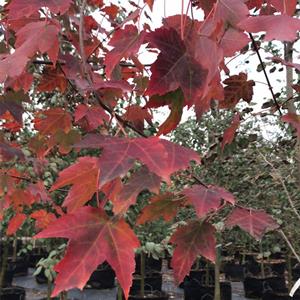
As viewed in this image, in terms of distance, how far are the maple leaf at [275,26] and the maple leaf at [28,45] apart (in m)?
0.25

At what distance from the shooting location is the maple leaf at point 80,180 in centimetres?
54

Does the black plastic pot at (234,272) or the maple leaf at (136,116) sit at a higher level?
the maple leaf at (136,116)

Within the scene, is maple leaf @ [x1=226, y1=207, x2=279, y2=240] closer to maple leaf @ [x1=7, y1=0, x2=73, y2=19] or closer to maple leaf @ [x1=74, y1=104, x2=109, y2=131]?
maple leaf @ [x1=74, y1=104, x2=109, y2=131]

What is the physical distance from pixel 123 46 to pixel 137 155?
186mm

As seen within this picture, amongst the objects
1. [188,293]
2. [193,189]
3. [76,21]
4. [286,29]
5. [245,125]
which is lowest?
[188,293]

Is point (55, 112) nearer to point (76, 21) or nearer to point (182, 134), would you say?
point (76, 21)

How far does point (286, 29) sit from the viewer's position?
0.41 metres

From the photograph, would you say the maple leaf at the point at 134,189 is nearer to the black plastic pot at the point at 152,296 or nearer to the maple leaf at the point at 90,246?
the maple leaf at the point at 90,246

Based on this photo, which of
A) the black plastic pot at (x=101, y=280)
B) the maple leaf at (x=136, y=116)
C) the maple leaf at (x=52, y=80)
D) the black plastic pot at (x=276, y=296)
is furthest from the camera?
the black plastic pot at (x=101, y=280)

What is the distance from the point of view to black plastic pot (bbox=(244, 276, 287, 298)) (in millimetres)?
3850

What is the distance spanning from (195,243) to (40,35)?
343 millimetres

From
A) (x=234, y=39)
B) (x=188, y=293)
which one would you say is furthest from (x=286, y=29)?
(x=188, y=293)

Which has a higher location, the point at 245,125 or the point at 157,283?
the point at 245,125

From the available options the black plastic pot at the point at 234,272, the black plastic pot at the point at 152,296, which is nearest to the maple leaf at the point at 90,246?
the black plastic pot at the point at 152,296
